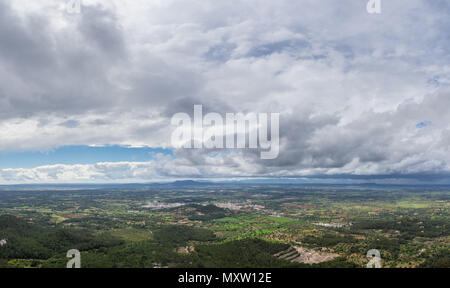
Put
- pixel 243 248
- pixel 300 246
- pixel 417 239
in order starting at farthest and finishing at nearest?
pixel 417 239 < pixel 300 246 < pixel 243 248

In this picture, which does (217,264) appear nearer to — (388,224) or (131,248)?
(131,248)

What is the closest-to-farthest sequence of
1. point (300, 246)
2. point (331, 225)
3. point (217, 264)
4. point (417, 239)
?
point (217, 264)
point (300, 246)
point (417, 239)
point (331, 225)

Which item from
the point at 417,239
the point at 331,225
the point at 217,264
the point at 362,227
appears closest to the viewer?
the point at 217,264

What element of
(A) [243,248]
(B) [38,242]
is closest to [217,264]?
(A) [243,248]
